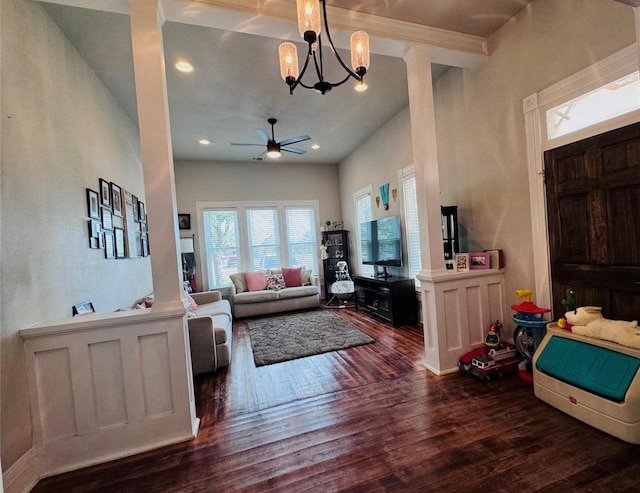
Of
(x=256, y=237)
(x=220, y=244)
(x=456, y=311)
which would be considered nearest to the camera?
(x=456, y=311)

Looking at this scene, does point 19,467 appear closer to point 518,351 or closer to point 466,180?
point 518,351

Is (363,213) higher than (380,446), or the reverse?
(363,213)

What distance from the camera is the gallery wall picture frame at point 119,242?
3127 millimetres

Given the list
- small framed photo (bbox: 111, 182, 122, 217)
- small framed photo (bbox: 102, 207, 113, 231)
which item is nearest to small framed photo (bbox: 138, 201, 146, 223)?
small framed photo (bbox: 111, 182, 122, 217)

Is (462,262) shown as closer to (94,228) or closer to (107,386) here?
(107,386)

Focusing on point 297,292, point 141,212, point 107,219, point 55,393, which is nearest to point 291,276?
point 297,292

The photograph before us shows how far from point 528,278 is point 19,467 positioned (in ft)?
12.8

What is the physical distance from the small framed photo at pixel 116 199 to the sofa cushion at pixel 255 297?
8.13 feet

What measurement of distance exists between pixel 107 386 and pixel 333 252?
512 centimetres

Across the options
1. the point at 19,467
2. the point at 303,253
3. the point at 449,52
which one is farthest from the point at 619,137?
the point at 303,253

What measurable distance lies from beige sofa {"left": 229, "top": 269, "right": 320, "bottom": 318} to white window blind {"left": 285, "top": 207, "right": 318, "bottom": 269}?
36.9 inches

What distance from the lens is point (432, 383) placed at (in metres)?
2.48

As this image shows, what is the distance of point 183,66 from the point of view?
2.96 m

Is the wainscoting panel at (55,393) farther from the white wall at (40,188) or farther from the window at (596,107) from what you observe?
the window at (596,107)
